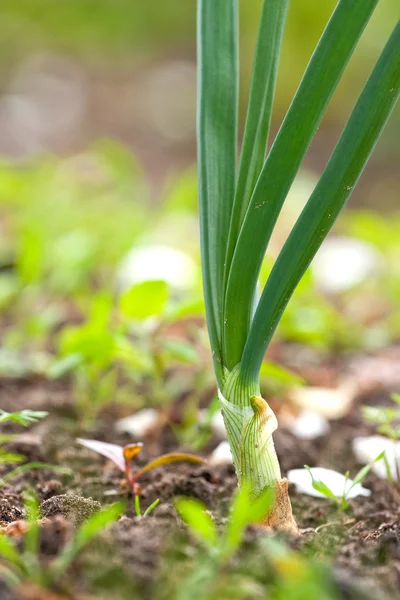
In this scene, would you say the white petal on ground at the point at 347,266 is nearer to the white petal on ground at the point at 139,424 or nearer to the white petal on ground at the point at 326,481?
the white petal on ground at the point at 139,424

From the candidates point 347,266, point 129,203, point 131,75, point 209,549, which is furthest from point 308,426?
point 131,75

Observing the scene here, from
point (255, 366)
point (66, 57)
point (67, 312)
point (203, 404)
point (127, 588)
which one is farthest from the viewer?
point (66, 57)

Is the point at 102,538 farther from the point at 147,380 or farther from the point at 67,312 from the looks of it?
the point at 67,312

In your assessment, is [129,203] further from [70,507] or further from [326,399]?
[70,507]

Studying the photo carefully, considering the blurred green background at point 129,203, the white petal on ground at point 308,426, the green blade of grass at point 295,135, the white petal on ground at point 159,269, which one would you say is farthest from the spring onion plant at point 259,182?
the white petal on ground at point 159,269

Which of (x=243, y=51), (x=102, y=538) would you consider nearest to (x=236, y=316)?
(x=102, y=538)

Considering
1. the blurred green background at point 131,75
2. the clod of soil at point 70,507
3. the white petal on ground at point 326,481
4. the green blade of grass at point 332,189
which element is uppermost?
the blurred green background at point 131,75
